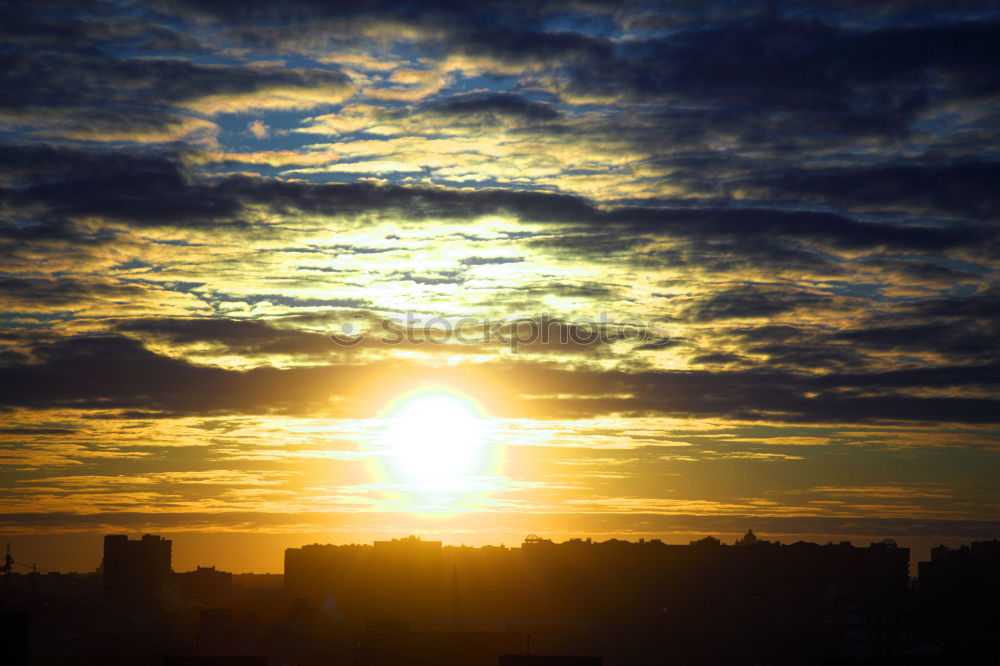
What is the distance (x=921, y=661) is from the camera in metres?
98.9

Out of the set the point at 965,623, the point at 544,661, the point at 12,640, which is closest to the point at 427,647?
the point at 544,661

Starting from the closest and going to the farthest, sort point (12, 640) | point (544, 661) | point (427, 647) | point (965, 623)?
point (12, 640), point (544, 661), point (427, 647), point (965, 623)

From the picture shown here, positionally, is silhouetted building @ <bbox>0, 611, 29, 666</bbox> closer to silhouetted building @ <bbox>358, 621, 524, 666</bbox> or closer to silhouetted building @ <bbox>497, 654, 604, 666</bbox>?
silhouetted building @ <bbox>497, 654, 604, 666</bbox>

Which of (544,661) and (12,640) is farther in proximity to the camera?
(544,661)

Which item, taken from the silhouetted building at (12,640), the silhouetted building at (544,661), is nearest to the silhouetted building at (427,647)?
the silhouetted building at (544,661)

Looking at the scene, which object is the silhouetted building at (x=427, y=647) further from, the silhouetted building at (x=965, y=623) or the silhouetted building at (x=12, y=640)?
the silhouetted building at (x=12, y=640)

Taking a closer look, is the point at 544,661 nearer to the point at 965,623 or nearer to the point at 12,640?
the point at 12,640

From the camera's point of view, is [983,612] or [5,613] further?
[983,612]

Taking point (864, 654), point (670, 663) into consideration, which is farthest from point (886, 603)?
point (670, 663)

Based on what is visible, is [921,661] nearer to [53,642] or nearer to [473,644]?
[473,644]

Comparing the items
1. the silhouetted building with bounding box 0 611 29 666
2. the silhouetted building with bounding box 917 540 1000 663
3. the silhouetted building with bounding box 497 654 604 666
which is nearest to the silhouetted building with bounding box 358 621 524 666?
the silhouetted building with bounding box 497 654 604 666

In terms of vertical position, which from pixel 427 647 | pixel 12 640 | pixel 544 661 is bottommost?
pixel 427 647

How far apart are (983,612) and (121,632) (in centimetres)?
15416

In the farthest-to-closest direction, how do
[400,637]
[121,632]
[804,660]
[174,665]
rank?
[121,632]
[804,660]
[400,637]
[174,665]
